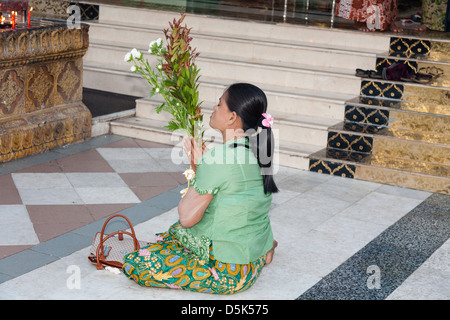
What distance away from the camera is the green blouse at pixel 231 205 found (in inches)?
146

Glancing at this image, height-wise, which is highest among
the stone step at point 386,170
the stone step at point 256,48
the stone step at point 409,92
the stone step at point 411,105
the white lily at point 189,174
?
the stone step at point 256,48

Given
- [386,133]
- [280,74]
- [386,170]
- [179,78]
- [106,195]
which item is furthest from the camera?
[280,74]

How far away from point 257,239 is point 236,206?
0.82 ft

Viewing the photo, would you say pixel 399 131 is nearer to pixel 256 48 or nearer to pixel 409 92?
pixel 409 92

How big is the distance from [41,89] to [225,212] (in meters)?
3.26

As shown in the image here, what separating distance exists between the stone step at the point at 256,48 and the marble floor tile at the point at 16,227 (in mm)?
3405

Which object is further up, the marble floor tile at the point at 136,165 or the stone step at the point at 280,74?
the stone step at the point at 280,74

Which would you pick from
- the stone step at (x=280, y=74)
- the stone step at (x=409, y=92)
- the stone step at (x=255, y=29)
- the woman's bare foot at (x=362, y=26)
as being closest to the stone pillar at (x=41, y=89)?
the stone step at (x=280, y=74)

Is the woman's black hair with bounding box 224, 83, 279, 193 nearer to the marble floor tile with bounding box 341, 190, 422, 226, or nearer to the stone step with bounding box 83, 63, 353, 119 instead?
the marble floor tile with bounding box 341, 190, 422, 226

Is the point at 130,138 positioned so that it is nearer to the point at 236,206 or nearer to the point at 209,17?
the point at 209,17

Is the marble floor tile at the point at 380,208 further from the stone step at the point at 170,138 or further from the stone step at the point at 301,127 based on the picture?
the stone step at the point at 301,127

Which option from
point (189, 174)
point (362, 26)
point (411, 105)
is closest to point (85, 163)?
point (189, 174)

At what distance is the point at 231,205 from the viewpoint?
12.3ft
